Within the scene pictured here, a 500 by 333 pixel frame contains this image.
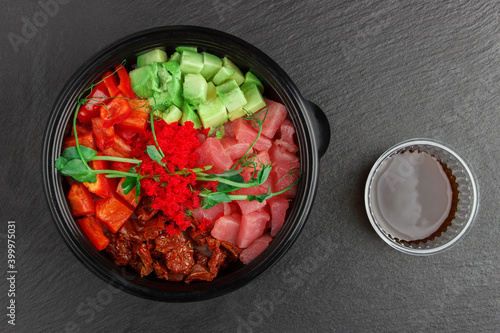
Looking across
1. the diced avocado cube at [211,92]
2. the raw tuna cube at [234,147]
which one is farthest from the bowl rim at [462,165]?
the diced avocado cube at [211,92]

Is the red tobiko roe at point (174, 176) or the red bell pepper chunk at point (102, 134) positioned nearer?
the red tobiko roe at point (174, 176)

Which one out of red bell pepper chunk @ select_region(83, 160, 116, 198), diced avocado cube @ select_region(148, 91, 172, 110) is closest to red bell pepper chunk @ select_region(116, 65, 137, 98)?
diced avocado cube @ select_region(148, 91, 172, 110)

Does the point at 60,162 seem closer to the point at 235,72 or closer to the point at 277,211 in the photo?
the point at 235,72

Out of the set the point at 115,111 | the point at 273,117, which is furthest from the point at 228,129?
the point at 115,111

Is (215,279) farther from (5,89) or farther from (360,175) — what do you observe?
(5,89)

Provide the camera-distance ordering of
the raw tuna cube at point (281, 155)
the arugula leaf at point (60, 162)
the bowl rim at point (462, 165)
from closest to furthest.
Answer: the arugula leaf at point (60, 162)
the raw tuna cube at point (281, 155)
the bowl rim at point (462, 165)

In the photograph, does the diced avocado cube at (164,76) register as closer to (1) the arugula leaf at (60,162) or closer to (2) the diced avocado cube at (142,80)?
(2) the diced avocado cube at (142,80)
